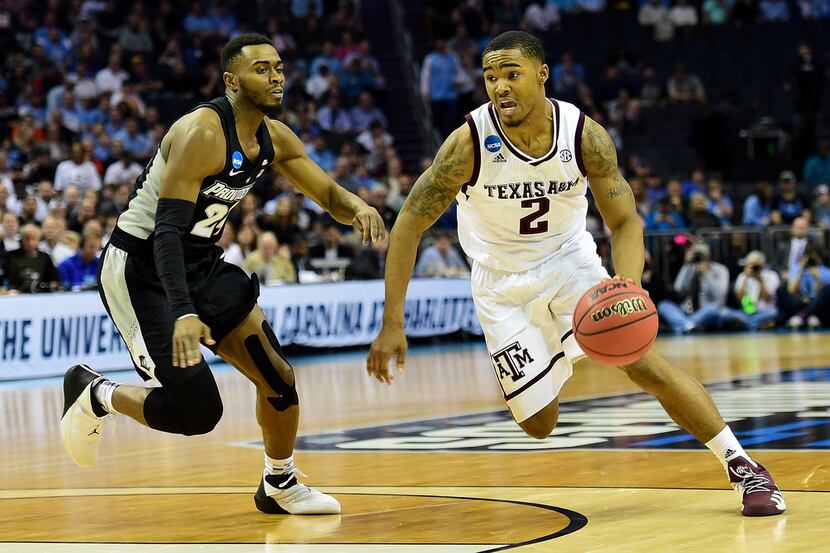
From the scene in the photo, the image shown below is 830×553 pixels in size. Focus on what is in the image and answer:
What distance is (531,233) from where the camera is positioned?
6.37 metres

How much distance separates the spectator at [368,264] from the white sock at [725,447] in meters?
11.8

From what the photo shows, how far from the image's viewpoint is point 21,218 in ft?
53.4

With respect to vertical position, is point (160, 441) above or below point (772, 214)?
below

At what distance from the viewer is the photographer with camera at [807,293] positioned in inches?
747

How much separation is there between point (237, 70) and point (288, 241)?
39.5ft

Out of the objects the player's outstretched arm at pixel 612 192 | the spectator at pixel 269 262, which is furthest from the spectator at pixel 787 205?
the player's outstretched arm at pixel 612 192

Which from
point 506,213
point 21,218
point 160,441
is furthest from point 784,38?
point 506,213

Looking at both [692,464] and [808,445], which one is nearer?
[692,464]

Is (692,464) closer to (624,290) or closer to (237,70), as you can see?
(624,290)

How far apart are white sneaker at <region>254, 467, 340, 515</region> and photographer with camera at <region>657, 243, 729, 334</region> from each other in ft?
45.0

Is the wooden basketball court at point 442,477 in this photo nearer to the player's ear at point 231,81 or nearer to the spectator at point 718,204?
the player's ear at point 231,81

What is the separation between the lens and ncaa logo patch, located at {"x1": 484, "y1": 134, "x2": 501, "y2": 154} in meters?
6.18

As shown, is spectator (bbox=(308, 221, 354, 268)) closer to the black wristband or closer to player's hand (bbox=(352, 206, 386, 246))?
player's hand (bbox=(352, 206, 386, 246))

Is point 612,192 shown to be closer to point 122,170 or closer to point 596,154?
point 596,154
